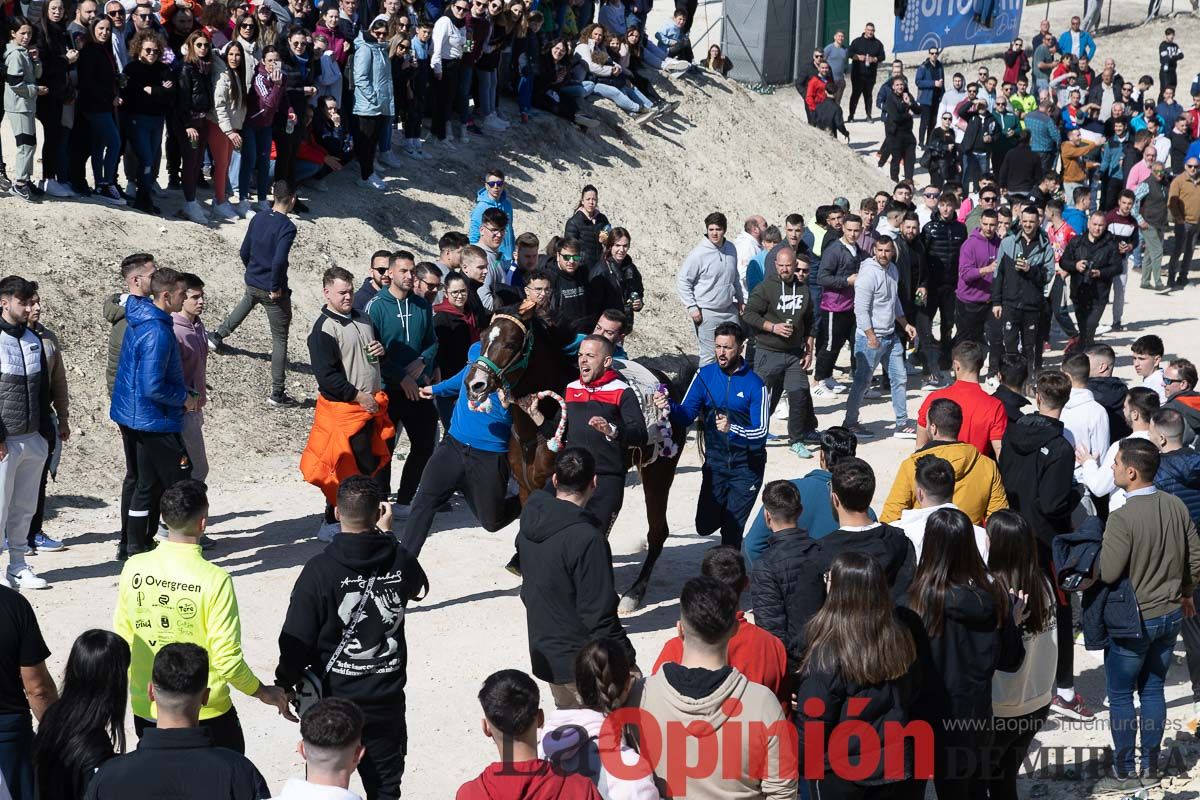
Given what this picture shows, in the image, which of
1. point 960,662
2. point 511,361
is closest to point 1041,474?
point 960,662

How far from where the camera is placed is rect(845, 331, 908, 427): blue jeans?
44.4 feet

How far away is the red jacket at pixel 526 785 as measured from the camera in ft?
14.3

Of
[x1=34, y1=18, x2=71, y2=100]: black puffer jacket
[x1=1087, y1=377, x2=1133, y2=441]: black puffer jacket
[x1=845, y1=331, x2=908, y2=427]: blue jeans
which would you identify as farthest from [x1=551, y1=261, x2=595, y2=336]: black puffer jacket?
[x1=34, y1=18, x2=71, y2=100]: black puffer jacket

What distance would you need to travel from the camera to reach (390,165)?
1747 cm

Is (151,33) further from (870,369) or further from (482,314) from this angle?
(870,369)

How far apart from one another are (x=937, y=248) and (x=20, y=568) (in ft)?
32.6

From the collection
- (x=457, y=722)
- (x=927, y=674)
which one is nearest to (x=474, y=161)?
(x=457, y=722)

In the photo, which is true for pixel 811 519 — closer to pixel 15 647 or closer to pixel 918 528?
pixel 918 528

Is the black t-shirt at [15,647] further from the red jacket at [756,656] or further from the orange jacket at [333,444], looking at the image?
the orange jacket at [333,444]

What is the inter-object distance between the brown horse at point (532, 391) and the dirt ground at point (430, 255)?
539 millimetres

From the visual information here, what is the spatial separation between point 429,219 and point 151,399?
330 inches

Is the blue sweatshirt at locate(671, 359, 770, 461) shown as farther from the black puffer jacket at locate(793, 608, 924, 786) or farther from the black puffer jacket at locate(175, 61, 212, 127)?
the black puffer jacket at locate(175, 61, 212, 127)

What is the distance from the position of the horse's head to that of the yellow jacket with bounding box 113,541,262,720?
325 centimetres

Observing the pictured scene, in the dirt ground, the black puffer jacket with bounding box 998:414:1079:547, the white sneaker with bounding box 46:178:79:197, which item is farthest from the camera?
the white sneaker with bounding box 46:178:79:197
